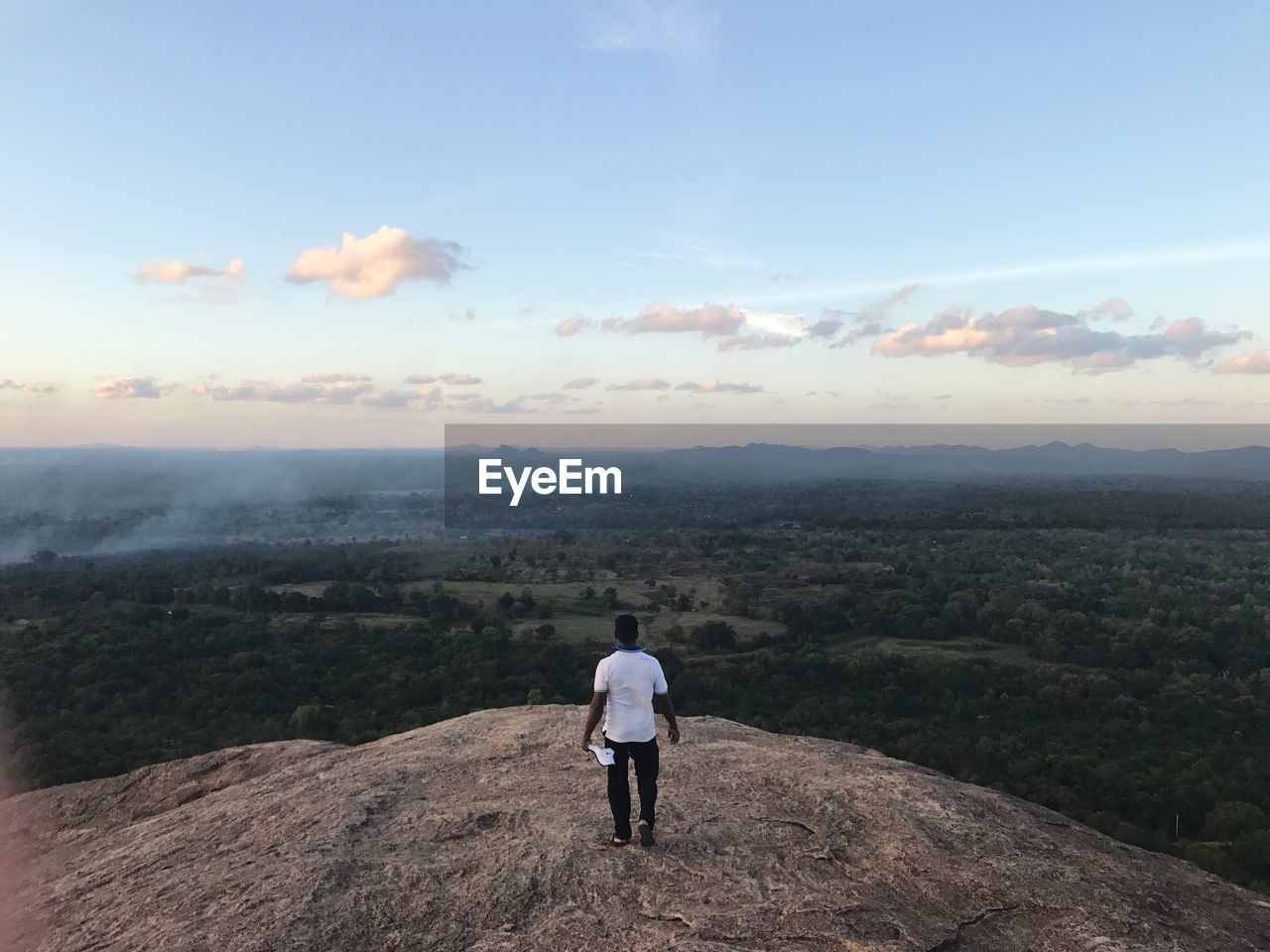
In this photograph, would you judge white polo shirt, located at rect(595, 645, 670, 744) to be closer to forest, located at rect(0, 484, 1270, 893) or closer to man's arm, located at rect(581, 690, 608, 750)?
man's arm, located at rect(581, 690, 608, 750)

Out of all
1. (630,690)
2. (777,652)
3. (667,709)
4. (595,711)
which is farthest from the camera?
(777,652)

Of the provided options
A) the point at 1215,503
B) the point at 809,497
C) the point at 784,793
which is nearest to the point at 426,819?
the point at 784,793

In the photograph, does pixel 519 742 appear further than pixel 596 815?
Yes

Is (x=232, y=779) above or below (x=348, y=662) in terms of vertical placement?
above

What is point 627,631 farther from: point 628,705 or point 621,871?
point 621,871

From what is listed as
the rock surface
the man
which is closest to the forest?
the rock surface

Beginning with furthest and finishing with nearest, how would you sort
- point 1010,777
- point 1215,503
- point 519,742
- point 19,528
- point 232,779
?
1. point 19,528
2. point 1215,503
3. point 1010,777
4. point 232,779
5. point 519,742

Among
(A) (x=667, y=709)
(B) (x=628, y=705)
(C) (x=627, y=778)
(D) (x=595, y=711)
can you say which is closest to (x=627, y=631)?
(B) (x=628, y=705)

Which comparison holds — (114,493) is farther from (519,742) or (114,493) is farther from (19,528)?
(519,742)
